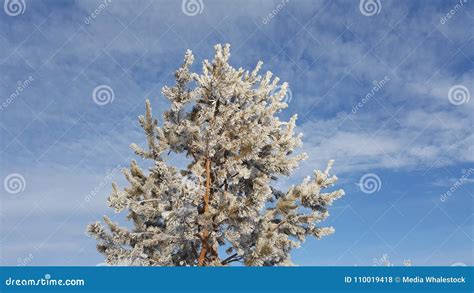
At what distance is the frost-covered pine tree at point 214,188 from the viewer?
12.2 m

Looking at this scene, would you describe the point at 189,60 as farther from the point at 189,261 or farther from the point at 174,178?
the point at 189,261

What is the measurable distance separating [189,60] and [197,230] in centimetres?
481

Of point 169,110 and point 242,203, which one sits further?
point 169,110

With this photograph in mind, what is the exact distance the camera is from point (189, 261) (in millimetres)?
13523

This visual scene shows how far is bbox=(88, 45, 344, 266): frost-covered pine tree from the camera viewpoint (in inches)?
482

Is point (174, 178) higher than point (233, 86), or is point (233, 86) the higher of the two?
point (233, 86)

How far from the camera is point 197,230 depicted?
500 inches

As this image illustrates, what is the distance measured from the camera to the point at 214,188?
13188 millimetres

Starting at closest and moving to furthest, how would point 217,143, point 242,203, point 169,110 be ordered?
1. point 242,203
2. point 217,143
3. point 169,110

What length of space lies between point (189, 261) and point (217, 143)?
145 inches

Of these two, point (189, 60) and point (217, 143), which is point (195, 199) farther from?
point (189, 60)
